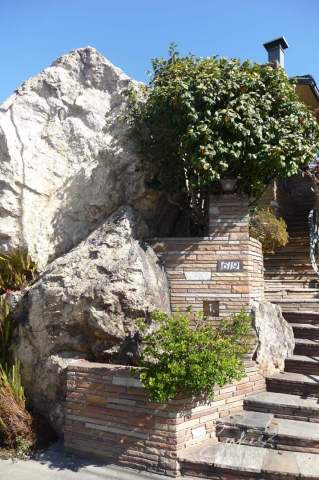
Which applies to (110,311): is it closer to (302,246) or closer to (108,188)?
(108,188)

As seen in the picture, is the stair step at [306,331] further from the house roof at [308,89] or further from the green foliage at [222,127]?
the house roof at [308,89]

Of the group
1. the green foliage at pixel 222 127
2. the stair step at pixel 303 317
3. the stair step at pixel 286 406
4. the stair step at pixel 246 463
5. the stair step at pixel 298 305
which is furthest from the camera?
the stair step at pixel 298 305

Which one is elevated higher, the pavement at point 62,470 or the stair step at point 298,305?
the stair step at point 298,305

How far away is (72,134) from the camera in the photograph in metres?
7.44

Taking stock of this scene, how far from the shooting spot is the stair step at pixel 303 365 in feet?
18.4

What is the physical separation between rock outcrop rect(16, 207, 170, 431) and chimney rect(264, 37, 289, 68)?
8.28m

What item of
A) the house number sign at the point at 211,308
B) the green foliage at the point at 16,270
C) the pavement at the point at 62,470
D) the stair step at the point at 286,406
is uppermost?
the green foliage at the point at 16,270

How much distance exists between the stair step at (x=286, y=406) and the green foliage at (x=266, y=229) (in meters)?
3.23

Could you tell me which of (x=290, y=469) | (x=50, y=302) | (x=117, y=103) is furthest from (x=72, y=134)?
(x=290, y=469)

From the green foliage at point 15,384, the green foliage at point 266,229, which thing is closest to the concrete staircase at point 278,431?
the green foliage at point 266,229

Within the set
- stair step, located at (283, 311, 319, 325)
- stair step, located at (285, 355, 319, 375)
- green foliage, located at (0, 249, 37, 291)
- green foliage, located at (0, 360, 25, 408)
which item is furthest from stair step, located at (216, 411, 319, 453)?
green foliage, located at (0, 249, 37, 291)

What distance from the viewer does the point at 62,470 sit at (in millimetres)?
4590

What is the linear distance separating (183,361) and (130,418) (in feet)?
3.05

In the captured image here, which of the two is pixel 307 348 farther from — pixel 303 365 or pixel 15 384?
pixel 15 384
